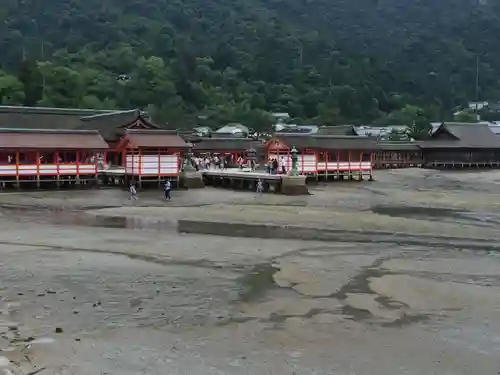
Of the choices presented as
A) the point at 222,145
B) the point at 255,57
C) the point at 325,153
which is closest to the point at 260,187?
the point at 325,153

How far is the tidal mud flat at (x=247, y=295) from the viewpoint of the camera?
29.2ft

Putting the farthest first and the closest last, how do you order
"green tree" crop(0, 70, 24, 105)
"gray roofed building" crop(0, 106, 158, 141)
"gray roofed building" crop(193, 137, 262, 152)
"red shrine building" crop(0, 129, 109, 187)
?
"green tree" crop(0, 70, 24, 105)
"gray roofed building" crop(193, 137, 262, 152)
"gray roofed building" crop(0, 106, 158, 141)
"red shrine building" crop(0, 129, 109, 187)

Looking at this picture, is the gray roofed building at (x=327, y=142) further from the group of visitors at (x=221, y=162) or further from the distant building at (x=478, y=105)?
the distant building at (x=478, y=105)

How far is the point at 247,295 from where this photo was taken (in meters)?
12.3

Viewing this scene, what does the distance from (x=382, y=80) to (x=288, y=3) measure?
36783 millimetres

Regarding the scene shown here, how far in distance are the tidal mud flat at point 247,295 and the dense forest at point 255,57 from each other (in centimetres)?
5820

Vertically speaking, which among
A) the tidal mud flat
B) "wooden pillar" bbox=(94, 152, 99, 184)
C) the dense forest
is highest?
the dense forest

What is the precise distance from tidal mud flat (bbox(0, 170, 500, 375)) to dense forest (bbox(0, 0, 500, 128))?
5820 cm

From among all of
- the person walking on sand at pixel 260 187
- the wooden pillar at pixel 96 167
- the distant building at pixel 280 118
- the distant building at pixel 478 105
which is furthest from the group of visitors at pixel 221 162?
the distant building at pixel 478 105

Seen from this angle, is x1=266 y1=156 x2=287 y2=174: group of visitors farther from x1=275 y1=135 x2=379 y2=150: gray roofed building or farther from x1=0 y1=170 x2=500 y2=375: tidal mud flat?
x1=0 y1=170 x2=500 y2=375: tidal mud flat

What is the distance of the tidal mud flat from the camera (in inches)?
350

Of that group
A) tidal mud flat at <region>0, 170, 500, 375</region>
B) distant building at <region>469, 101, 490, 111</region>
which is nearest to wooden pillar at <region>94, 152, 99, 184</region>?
tidal mud flat at <region>0, 170, 500, 375</region>

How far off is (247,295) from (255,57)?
357 feet

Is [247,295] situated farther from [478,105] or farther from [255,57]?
[478,105]
